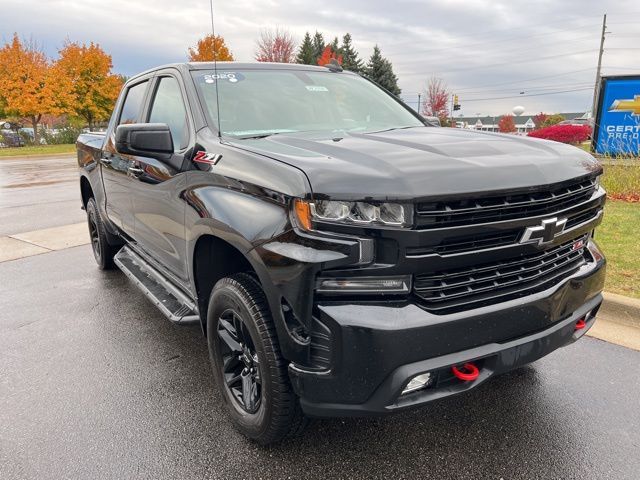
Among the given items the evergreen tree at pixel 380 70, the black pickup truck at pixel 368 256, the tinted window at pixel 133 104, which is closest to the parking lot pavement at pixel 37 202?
the tinted window at pixel 133 104

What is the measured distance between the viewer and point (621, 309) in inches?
157

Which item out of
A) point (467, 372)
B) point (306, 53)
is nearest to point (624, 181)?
point (467, 372)

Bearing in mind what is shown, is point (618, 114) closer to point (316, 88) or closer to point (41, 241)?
point (316, 88)

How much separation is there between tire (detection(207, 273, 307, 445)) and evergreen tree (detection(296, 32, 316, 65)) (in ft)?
175

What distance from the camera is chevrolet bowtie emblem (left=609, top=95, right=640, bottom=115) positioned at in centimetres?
1123

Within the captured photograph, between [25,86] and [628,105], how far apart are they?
35106mm

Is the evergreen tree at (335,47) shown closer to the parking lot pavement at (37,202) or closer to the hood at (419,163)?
the parking lot pavement at (37,202)

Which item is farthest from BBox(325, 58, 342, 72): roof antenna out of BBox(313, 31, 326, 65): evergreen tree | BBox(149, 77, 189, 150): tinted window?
BBox(313, 31, 326, 65): evergreen tree

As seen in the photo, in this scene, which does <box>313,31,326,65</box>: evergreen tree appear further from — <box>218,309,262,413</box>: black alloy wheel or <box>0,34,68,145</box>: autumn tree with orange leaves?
<box>218,309,262,413</box>: black alloy wheel

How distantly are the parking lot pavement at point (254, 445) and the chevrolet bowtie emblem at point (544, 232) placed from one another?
3.24ft

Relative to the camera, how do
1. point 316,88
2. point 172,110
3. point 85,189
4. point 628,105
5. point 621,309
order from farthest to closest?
point 628,105 < point 85,189 < point 621,309 < point 316,88 < point 172,110

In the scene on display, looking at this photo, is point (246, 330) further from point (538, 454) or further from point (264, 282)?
point (538, 454)

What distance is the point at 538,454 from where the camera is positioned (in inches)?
98.0

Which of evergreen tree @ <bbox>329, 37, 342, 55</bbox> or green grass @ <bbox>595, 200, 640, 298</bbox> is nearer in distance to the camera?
green grass @ <bbox>595, 200, 640, 298</bbox>
